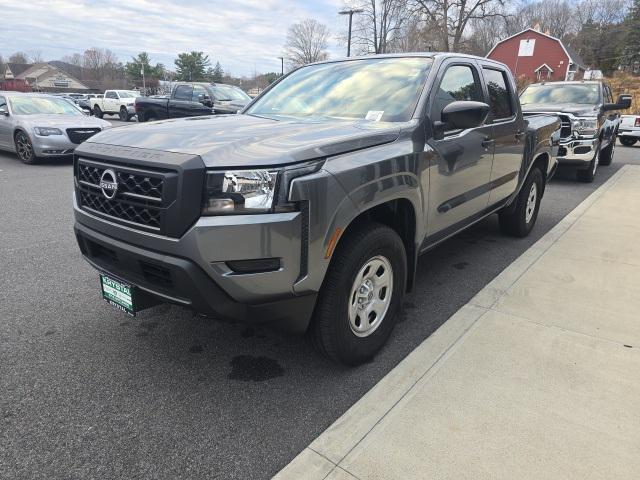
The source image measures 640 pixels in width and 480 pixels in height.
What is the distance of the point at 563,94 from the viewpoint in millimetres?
9781

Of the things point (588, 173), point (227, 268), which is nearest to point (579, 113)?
point (588, 173)

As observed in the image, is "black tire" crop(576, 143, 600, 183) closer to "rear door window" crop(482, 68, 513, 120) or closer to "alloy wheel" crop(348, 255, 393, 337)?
"rear door window" crop(482, 68, 513, 120)

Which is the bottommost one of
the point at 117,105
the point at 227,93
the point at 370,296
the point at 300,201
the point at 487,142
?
the point at 370,296

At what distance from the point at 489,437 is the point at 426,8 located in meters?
44.5

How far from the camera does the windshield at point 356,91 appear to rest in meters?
3.17

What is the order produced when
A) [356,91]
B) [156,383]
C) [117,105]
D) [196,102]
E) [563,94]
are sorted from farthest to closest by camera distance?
[117,105] < [196,102] < [563,94] < [356,91] < [156,383]

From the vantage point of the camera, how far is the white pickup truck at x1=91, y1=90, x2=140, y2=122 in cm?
2609

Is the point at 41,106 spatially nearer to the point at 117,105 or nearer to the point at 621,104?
the point at 621,104

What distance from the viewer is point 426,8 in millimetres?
40406

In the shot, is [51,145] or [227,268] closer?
[227,268]

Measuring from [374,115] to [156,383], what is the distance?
2.16 meters

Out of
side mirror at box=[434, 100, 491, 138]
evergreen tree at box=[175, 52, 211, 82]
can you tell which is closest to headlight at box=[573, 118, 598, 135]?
side mirror at box=[434, 100, 491, 138]

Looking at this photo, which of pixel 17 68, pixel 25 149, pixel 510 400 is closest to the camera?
pixel 510 400

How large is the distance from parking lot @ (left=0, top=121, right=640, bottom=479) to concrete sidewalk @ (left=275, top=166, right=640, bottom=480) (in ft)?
0.56
